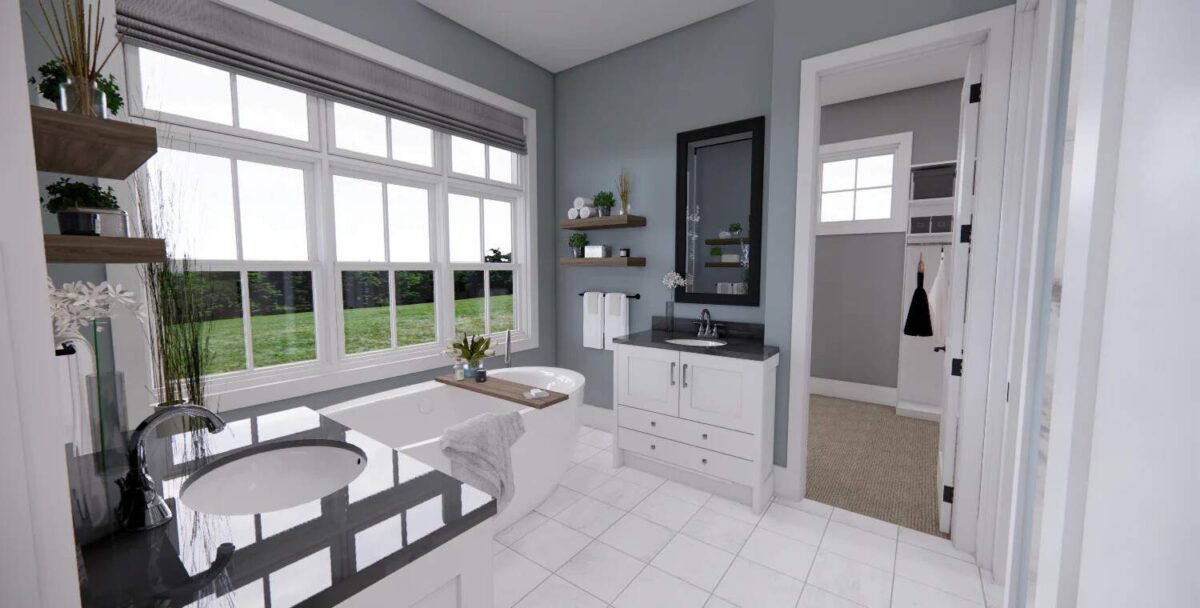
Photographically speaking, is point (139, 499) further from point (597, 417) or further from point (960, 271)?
point (597, 417)

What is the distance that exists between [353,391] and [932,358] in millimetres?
4681

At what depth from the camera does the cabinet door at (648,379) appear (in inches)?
111

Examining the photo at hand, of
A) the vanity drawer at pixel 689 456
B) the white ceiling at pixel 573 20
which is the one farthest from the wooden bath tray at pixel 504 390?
the white ceiling at pixel 573 20

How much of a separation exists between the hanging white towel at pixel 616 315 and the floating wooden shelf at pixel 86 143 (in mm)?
2871

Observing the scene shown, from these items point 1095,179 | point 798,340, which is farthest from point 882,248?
point 1095,179

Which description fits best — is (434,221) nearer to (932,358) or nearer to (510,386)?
(510,386)

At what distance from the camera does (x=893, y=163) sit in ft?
13.5

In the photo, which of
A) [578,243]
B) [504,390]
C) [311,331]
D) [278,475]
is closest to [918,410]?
[578,243]

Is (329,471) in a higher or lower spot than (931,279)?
lower

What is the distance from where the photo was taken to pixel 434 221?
10.8ft

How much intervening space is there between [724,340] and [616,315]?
951 mm

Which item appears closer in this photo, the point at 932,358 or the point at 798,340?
the point at 798,340

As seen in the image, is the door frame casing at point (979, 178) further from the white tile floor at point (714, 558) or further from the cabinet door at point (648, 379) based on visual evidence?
the cabinet door at point (648, 379)

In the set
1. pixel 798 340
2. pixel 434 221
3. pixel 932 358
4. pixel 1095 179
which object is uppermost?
pixel 434 221
